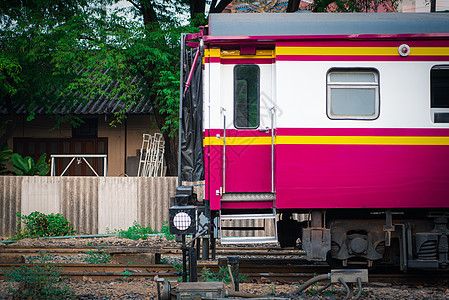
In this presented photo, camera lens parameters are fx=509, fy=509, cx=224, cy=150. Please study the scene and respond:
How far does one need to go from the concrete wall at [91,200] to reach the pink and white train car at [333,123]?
6769mm

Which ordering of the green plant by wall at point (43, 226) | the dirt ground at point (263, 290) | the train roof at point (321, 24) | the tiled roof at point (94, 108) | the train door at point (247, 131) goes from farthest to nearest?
the tiled roof at point (94, 108) < the green plant by wall at point (43, 226) < the train door at point (247, 131) < the train roof at point (321, 24) < the dirt ground at point (263, 290)

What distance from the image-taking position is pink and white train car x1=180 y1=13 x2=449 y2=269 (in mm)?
7594

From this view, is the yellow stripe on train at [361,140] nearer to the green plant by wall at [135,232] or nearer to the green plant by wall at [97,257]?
the green plant by wall at [97,257]

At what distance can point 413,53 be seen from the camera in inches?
303

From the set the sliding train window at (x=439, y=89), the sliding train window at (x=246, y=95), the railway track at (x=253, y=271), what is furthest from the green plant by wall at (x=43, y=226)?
the sliding train window at (x=439, y=89)

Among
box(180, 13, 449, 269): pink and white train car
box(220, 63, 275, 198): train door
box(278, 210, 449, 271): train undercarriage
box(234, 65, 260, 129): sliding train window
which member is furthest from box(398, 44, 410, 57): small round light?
box(278, 210, 449, 271): train undercarriage

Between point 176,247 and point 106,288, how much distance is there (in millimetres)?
3321

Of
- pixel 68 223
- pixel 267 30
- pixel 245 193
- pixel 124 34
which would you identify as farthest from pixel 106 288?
pixel 124 34

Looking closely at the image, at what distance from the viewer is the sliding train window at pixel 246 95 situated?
786 cm

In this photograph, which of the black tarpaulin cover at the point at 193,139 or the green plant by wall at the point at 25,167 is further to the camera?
the green plant by wall at the point at 25,167

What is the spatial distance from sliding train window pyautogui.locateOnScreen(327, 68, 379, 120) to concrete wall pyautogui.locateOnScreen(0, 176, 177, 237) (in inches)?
296

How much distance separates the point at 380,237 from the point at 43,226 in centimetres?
952

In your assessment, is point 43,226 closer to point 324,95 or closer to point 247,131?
point 247,131

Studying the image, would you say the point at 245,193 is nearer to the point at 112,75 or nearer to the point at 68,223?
the point at 68,223
